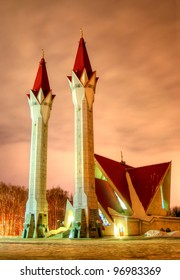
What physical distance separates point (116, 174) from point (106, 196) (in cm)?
428

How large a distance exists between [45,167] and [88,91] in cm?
870

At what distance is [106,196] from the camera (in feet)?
98.5

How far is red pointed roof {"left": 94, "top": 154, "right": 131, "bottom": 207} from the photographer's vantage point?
1239 inches

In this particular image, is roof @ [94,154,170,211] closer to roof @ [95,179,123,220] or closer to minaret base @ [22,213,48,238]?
roof @ [95,179,123,220]

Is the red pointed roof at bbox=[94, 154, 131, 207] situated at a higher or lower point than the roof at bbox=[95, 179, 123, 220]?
higher

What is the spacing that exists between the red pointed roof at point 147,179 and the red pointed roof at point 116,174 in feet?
4.67

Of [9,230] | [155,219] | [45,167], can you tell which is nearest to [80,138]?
[45,167]

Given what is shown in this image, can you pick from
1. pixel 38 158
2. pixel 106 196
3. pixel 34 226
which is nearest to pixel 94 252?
pixel 34 226

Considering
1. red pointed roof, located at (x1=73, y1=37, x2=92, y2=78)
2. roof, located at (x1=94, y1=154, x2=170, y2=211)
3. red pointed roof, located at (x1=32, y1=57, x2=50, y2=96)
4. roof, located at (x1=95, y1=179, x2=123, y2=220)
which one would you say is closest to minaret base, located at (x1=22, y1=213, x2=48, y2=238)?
roof, located at (x1=95, y1=179, x2=123, y2=220)

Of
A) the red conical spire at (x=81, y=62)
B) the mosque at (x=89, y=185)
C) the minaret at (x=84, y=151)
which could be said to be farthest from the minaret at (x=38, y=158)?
the red conical spire at (x=81, y=62)

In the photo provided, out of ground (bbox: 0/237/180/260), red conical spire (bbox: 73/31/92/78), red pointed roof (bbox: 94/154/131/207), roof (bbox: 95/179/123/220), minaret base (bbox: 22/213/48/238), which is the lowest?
minaret base (bbox: 22/213/48/238)

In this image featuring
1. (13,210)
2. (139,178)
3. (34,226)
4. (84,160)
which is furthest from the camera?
(13,210)

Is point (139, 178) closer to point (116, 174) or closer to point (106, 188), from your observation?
point (116, 174)
